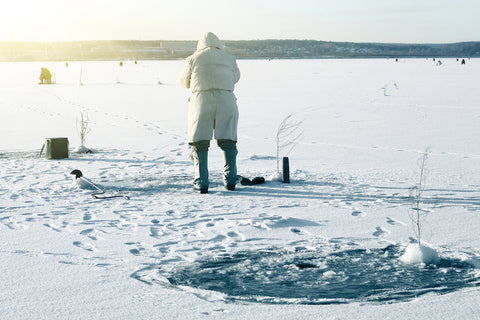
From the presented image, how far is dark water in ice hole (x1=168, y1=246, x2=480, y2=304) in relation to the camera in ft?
13.3

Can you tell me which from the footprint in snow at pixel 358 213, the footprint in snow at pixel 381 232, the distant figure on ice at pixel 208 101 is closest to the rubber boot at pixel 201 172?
the distant figure on ice at pixel 208 101

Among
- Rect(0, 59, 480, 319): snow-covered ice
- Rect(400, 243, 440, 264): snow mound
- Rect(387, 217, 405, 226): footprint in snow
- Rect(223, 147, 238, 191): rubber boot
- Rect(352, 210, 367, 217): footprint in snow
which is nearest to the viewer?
Rect(0, 59, 480, 319): snow-covered ice

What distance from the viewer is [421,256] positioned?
464cm

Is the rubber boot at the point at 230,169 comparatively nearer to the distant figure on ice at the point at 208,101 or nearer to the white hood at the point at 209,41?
the distant figure on ice at the point at 208,101

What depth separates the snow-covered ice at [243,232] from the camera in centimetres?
392

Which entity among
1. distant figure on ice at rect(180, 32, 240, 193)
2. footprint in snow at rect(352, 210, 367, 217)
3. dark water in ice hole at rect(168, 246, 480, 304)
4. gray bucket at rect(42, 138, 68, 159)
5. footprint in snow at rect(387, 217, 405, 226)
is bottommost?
dark water in ice hole at rect(168, 246, 480, 304)

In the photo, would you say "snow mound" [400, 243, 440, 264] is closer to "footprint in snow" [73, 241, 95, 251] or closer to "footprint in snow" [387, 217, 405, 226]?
"footprint in snow" [387, 217, 405, 226]

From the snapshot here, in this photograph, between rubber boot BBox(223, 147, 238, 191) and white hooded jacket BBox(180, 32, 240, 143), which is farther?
rubber boot BBox(223, 147, 238, 191)

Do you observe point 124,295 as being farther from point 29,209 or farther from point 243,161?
point 243,161

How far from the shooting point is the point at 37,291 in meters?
4.08

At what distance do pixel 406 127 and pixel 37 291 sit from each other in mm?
11380

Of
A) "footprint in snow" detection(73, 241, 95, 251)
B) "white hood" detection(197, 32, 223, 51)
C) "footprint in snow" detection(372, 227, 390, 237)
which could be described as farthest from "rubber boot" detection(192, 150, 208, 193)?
"footprint in snow" detection(372, 227, 390, 237)

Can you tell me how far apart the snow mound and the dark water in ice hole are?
61 mm

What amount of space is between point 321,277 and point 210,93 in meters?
3.41
